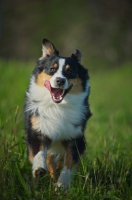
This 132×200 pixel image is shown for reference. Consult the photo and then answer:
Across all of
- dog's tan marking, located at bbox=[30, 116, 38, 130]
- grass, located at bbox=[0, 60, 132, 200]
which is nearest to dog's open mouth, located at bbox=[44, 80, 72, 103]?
dog's tan marking, located at bbox=[30, 116, 38, 130]

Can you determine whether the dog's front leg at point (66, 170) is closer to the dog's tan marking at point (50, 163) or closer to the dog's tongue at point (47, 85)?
the dog's tan marking at point (50, 163)

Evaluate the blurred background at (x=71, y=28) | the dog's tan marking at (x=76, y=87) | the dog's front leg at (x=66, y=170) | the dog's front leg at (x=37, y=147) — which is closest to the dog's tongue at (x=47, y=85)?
the dog's tan marking at (x=76, y=87)

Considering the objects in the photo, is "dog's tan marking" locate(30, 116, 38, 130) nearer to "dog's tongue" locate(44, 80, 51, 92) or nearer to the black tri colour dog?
the black tri colour dog

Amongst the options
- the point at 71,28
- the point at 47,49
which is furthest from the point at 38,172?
the point at 71,28

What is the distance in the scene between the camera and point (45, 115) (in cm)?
536

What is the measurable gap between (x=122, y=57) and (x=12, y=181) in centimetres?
2687

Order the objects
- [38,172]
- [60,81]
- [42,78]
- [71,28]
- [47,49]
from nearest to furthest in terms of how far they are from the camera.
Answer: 1. [38,172]
2. [60,81]
3. [42,78]
4. [47,49]
5. [71,28]

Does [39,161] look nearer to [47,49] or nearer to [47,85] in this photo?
[47,85]

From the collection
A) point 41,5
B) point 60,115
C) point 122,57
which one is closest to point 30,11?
point 41,5

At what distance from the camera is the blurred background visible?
1205 inches

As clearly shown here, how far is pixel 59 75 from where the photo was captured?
204 inches

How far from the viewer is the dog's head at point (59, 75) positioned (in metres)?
5.18

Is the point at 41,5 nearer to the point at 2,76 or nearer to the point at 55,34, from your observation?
the point at 55,34

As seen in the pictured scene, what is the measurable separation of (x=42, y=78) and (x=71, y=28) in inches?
1090
